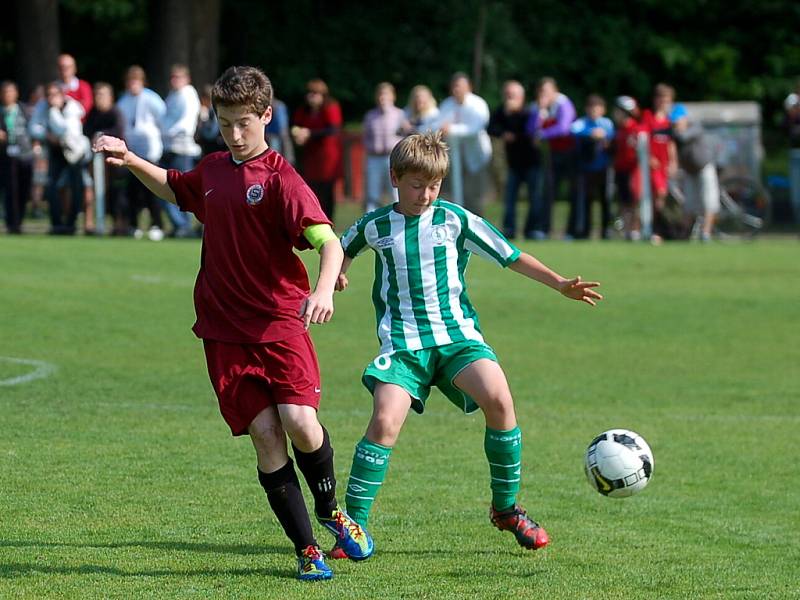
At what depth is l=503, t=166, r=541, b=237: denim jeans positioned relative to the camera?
62.5ft

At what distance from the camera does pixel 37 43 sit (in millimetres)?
28656

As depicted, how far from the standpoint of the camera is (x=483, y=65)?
1372 inches

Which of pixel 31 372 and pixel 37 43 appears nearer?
pixel 31 372

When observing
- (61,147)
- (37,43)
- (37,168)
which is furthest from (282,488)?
(37,43)

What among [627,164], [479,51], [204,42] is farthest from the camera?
[479,51]

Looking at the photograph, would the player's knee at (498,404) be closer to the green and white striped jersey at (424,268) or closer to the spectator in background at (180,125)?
the green and white striped jersey at (424,268)

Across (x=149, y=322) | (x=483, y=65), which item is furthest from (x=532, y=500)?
(x=483, y=65)

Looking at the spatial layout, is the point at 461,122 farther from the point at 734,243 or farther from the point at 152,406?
the point at 152,406

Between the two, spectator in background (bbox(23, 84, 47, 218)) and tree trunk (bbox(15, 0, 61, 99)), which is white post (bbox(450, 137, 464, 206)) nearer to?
spectator in background (bbox(23, 84, 47, 218))

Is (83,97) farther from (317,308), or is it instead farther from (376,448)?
(317,308)

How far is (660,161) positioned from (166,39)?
38.5ft

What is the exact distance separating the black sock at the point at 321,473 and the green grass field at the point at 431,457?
0.82 feet

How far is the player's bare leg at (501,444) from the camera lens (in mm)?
5699

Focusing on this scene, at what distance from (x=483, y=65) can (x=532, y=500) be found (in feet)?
94.7
